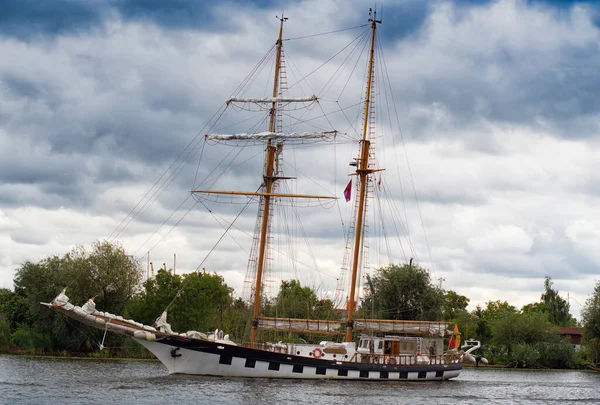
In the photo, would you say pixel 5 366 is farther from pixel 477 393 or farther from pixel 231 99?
pixel 477 393

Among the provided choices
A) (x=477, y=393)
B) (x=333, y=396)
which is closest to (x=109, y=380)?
(x=333, y=396)

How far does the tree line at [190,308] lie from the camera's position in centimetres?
9650

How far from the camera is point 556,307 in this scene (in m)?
184

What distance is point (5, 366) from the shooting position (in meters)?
75.8

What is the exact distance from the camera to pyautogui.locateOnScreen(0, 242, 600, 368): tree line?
3799 inches

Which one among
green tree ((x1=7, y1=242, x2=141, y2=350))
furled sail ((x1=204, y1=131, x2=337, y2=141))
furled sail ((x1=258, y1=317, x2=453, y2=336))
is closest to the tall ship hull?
furled sail ((x1=258, y1=317, x2=453, y2=336))

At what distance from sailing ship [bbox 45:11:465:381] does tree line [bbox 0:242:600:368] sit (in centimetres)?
722

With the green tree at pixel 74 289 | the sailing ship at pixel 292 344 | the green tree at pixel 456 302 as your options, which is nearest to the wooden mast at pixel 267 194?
the sailing ship at pixel 292 344

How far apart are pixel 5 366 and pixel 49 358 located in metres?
15.9

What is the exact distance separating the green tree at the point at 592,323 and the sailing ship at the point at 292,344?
38.1 metres

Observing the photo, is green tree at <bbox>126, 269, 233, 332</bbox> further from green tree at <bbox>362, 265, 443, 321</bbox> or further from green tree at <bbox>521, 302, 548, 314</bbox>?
green tree at <bbox>521, 302, 548, 314</bbox>

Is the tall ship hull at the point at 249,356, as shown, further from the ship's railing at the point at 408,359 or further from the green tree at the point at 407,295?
the green tree at the point at 407,295

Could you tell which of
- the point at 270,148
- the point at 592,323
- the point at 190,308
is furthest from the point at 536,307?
the point at 270,148

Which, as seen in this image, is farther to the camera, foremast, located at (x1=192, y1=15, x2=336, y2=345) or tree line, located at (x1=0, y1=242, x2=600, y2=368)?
tree line, located at (x1=0, y1=242, x2=600, y2=368)
